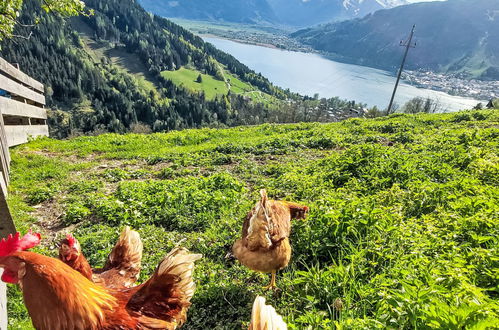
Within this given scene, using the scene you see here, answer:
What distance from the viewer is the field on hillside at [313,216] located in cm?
290

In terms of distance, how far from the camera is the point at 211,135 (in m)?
15.0

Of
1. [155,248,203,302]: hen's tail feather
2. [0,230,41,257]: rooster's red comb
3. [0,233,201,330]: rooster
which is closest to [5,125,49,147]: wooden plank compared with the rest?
[0,230,41,257]: rooster's red comb

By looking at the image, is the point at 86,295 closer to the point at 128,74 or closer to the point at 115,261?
the point at 115,261

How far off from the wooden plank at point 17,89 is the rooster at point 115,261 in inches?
294

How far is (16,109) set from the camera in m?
8.81

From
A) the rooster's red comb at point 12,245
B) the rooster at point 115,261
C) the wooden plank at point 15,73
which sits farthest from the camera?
the wooden plank at point 15,73

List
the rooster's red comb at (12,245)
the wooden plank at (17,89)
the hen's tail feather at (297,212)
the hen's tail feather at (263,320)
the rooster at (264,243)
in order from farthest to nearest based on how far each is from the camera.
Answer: the wooden plank at (17,89), the hen's tail feather at (297,212), the rooster at (264,243), the rooster's red comb at (12,245), the hen's tail feather at (263,320)

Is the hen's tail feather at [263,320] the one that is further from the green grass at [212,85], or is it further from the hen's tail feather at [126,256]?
the green grass at [212,85]

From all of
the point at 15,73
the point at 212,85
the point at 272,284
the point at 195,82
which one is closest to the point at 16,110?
the point at 15,73

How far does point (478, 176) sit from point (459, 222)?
2.87 metres

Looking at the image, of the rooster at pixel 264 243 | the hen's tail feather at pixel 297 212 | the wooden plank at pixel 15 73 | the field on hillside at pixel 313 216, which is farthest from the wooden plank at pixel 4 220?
the wooden plank at pixel 15 73

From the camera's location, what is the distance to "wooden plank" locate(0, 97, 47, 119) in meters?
7.78

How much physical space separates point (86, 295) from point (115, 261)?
1.19 meters

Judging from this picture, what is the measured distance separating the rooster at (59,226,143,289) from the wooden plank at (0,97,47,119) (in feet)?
22.1
